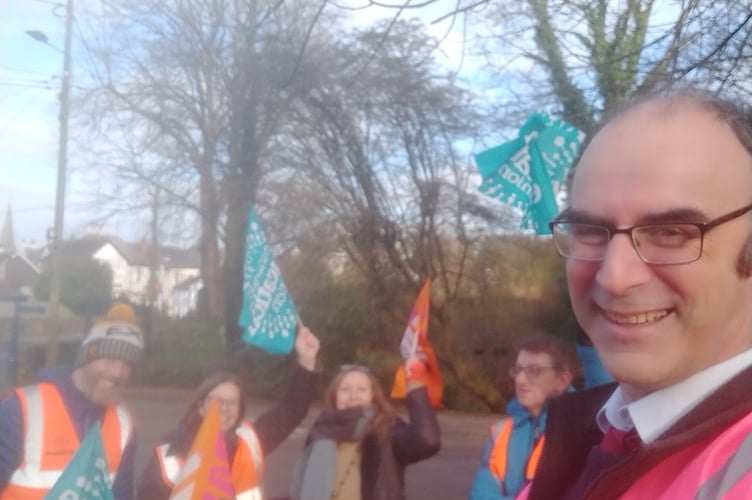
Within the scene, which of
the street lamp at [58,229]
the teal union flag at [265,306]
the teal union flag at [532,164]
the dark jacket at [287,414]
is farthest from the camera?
the street lamp at [58,229]

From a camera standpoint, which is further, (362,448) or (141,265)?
(141,265)

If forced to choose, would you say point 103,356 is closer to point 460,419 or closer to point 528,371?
point 528,371

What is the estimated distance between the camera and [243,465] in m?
3.75

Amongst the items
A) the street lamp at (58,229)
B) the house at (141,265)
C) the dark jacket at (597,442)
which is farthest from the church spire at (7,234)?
the dark jacket at (597,442)

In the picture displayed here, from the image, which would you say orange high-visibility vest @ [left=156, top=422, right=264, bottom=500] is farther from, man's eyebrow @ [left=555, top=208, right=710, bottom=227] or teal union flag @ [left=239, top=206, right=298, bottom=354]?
man's eyebrow @ [left=555, top=208, right=710, bottom=227]

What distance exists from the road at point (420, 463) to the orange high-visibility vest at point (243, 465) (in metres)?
4.15

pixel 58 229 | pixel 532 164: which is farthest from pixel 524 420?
pixel 58 229

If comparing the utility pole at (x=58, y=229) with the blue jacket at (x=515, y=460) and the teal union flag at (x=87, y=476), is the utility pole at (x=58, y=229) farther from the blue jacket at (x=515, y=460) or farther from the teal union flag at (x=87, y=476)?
the blue jacket at (x=515, y=460)

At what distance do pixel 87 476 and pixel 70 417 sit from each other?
234 millimetres

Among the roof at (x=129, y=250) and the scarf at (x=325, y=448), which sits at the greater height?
the roof at (x=129, y=250)

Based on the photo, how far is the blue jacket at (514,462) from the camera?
11.1ft

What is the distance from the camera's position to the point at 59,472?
3.26 metres

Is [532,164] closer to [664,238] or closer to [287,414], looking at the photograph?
[287,414]

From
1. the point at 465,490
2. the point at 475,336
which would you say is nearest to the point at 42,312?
the point at 465,490
